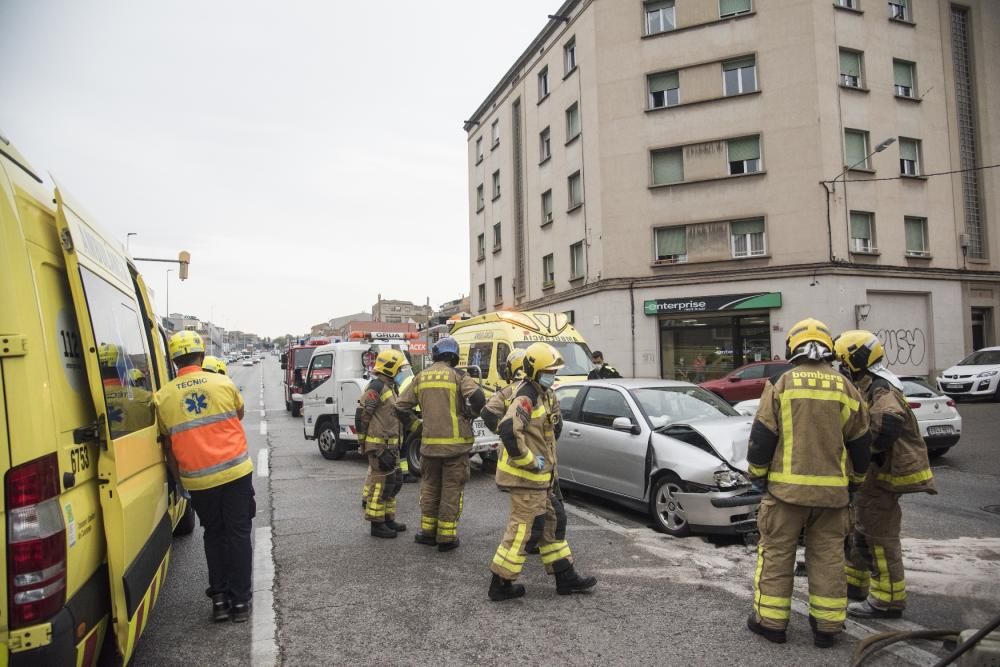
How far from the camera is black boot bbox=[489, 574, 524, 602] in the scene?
4254mm

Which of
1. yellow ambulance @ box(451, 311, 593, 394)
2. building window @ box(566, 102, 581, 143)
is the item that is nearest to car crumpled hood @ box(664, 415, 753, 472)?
yellow ambulance @ box(451, 311, 593, 394)

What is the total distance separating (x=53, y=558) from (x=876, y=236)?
2298cm

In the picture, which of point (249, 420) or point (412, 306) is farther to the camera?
point (412, 306)

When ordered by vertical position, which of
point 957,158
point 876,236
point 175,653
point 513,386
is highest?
point 957,158

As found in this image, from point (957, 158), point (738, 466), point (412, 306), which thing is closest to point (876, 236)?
point (957, 158)

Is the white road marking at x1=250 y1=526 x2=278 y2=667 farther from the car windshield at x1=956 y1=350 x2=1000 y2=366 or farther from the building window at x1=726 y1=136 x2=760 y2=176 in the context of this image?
the building window at x1=726 y1=136 x2=760 y2=176

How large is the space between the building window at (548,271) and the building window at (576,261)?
1.52 metres

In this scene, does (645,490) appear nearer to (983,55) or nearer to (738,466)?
(738,466)

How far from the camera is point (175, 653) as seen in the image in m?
3.57

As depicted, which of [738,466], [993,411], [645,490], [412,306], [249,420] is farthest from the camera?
[412,306]

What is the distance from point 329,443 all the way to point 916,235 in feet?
66.9

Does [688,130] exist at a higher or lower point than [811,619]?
higher

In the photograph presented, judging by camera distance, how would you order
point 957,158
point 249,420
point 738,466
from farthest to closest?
point 957,158 < point 249,420 < point 738,466

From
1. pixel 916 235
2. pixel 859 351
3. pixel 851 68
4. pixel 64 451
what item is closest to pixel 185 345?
pixel 64 451
